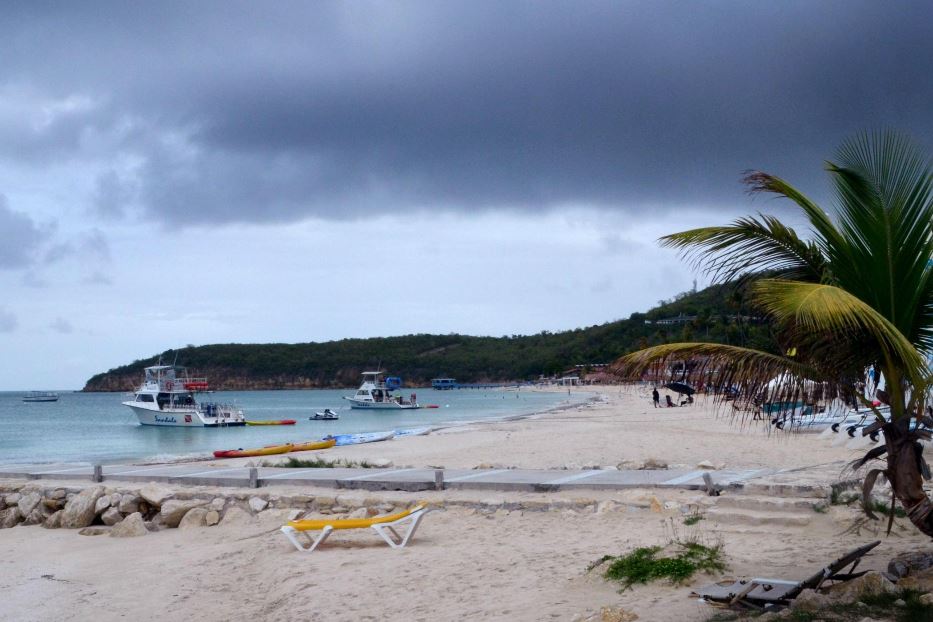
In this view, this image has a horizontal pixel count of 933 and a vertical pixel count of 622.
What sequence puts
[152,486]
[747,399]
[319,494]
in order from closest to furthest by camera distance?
1. [747,399]
2. [319,494]
3. [152,486]

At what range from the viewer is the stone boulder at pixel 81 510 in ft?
43.6

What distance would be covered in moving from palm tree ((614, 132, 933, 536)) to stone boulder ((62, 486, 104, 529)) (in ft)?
32.5

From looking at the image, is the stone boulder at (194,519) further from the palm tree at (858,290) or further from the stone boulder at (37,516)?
the palm tree at (858,290)

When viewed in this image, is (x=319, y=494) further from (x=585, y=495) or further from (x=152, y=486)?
(x=585, y=495)

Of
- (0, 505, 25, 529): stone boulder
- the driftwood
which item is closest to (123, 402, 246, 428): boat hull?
(0, 505, 25, 529): stone boulder

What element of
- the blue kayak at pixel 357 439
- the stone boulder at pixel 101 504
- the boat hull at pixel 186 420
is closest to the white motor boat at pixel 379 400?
the boat hull at pixel 186 420

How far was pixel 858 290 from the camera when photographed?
639 centimetres

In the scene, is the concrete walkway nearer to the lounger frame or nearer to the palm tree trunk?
the lounger frame

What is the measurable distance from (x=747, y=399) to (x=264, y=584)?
5.38 meters

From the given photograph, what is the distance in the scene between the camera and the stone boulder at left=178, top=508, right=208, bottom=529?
1242 centimetres

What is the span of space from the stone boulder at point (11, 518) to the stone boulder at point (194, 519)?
11.9 ft

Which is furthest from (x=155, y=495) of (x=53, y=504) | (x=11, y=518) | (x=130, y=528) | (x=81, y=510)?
(x=11, y=518)

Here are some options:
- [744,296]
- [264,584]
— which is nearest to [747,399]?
[744,296]

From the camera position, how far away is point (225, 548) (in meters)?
10.9
